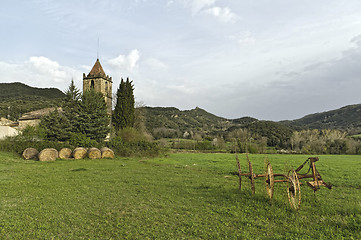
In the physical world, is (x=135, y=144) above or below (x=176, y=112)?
below

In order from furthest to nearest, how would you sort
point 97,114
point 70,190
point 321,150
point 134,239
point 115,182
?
1. point 321,150
2. point 97,114
3. point 115,182
4. point 70,190
5. point 134,239

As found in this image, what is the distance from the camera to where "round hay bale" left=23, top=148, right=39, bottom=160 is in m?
18.4

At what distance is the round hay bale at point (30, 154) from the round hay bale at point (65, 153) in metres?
1.92

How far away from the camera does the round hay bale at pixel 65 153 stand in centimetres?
1958

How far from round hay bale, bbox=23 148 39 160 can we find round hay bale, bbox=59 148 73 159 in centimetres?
192

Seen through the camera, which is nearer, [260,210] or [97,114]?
[260,210]

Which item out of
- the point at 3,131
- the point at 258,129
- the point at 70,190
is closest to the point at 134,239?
the point at 70,190

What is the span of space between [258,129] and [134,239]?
7670 cm

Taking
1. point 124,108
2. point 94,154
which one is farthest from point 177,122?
point 94,154

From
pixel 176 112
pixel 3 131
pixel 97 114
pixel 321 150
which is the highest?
pixel 176 112

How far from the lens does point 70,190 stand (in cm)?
842

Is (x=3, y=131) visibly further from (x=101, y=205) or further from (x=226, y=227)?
(x=226, y=227)

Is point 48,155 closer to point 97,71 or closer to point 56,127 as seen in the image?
point 56,127

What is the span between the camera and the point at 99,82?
4941cm
